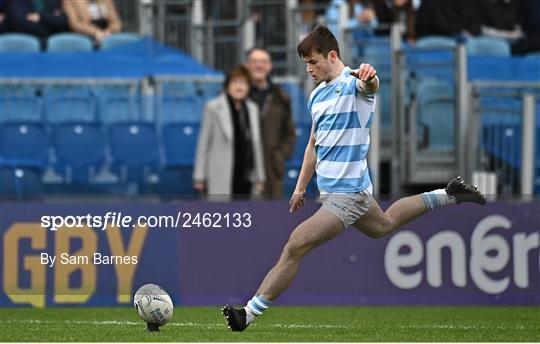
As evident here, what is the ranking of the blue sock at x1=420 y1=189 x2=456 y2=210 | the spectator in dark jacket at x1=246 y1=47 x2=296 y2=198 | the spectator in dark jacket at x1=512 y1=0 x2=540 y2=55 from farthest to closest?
the spectator in dark jacket at x1=512 y1=0 x2=540 y2=55 < the spectator in dark jacket at x1=246 y1=47 x2=296 y2=198 < the blue sock at x1=420 y1=189 x2=456 y2=210

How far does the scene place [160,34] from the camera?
18.4m

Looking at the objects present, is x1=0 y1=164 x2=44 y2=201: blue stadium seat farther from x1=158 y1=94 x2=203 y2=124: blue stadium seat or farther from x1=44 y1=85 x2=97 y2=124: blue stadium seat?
x1=158 y1=94 x2=203 y2=124: blue stadium seat

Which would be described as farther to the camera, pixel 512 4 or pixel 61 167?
pixel 512 4

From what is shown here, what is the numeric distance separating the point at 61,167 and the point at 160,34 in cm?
271

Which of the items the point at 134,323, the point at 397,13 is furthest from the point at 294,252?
the point at 397,13

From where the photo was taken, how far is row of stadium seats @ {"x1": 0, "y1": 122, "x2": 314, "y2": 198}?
16375 mm

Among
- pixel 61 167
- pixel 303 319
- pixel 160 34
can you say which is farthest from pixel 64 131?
pixel 303 319

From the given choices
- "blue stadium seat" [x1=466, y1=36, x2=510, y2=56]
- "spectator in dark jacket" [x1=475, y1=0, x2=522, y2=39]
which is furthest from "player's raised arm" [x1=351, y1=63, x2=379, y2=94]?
"spectator in dark jacket" [x1=475, y1=0, x2=522, y2=39]

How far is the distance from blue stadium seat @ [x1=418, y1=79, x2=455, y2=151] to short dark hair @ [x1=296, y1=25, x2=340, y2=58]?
760cm

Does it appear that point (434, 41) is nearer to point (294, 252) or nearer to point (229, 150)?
point (229, 150)

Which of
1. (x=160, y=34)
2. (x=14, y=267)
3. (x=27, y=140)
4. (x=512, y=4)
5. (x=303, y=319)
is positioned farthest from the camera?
(x=512, y=4)

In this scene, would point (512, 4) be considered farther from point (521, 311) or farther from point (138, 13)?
point (521, 311)

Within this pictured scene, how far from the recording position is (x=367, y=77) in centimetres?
877

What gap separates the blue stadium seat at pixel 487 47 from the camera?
18.8 meters
